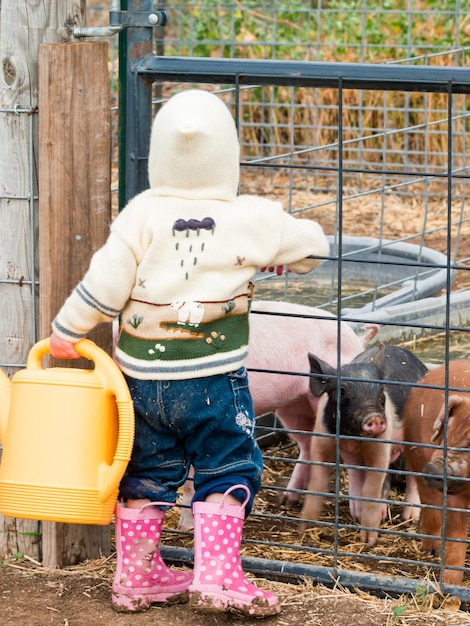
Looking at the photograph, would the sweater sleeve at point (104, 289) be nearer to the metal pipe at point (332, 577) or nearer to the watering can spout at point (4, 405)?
the watering can spout at point (4, 405)

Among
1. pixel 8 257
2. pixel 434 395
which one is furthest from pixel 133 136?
pixel 434 395

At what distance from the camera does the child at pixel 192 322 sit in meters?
2.75

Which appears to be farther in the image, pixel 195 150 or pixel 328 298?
pixel 328 298

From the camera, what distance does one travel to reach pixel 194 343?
2.80m

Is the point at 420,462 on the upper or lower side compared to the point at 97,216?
lower

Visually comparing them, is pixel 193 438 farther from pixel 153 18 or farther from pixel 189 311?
pixel 153 18

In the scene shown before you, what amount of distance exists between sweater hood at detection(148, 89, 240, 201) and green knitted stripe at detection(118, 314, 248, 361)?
0.34 metres

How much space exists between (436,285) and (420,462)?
2.49 m

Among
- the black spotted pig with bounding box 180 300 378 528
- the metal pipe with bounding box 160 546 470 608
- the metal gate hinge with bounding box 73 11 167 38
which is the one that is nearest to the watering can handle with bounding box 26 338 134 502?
the metal pipe with bounding box 160 546 470 608

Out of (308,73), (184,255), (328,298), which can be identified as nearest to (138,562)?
(184,255)

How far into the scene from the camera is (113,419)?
111 inches

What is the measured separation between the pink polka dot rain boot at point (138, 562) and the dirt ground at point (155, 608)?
0.04 m

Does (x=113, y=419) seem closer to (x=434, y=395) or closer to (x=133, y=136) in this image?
(x=133, y=136)

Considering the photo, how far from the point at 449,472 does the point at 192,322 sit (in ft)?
3.16
